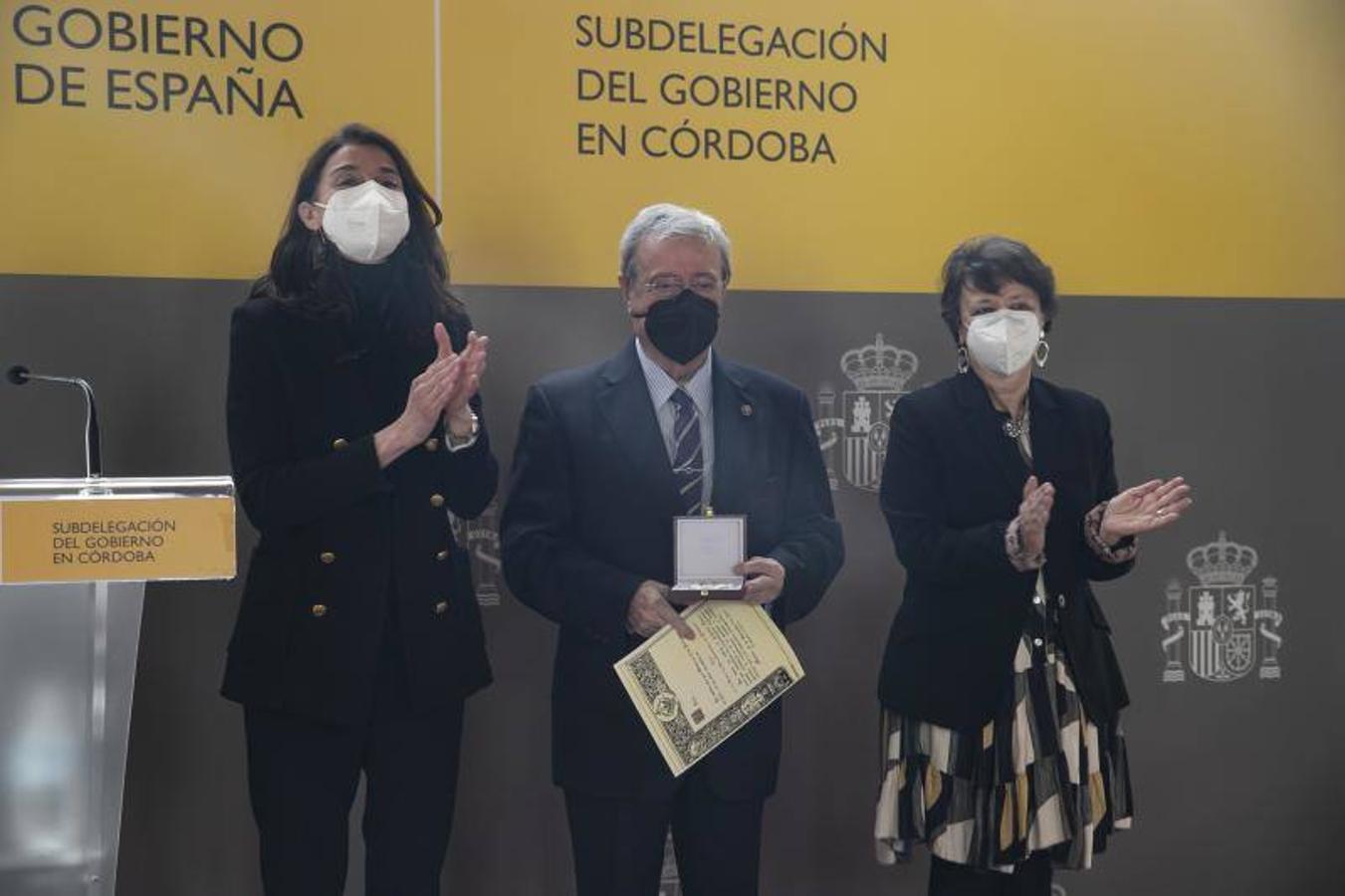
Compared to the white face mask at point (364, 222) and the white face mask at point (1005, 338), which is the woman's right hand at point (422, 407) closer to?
the white face mask at point (364, 222)

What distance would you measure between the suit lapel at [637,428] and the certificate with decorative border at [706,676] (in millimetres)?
246

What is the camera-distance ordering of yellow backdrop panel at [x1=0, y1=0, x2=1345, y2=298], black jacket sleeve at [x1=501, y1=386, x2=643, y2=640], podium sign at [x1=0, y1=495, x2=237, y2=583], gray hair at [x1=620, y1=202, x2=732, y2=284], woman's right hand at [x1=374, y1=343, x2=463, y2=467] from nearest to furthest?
podium sign at [x1=0, y1=495, x2=237, y2=583] → woman's right hand at [x1=374, y1=343, x2=463, y2=467] → black jacket sleeve at [x1=501, y1=386, x2=643, y2=640] → gray hair at [x1=620, y1=202, x2=732, y2=284] → yellow backdrop panel at [x1=0, y1=0, x2=1345, y2=298]

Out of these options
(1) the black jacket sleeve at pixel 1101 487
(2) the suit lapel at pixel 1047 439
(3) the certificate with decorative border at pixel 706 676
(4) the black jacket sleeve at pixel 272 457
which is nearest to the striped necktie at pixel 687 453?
(3) the certificate with decorative border at pixel 706 676

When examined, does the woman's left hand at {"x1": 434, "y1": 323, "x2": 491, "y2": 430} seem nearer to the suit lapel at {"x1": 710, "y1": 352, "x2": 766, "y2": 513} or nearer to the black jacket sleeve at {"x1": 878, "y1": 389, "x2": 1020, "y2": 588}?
the suit lapel at {"x1": 710, "y1": 352, "x2": 766, "y2": 513}

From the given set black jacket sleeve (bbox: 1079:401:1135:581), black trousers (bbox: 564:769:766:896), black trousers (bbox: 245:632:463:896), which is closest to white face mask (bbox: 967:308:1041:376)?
black jacket sleeve (bbox: 1079:401:1135:581)

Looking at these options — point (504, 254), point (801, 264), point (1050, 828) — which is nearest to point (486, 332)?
point (504, 254)

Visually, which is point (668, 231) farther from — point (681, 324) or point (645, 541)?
point (645, 541)

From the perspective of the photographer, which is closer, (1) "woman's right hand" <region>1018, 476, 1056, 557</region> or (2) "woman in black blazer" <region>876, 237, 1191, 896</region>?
(1) "woman's right hand" <region>1018, 476, 1056, 557</region>

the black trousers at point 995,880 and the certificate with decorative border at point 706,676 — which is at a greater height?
the certificate with decorative border at point 706,676

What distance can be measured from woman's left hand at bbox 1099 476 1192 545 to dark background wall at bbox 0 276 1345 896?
732 mm

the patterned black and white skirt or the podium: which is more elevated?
the podium

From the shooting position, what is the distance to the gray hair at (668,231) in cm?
256

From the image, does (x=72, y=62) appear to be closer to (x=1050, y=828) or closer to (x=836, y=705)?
(x=836, y=705)

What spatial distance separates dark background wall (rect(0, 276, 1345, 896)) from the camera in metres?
2.83
